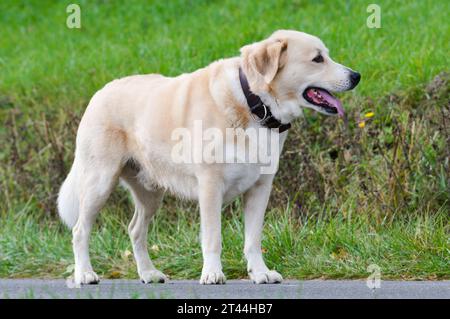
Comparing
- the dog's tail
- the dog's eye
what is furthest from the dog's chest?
the dog's tail

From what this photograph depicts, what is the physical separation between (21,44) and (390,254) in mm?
8007

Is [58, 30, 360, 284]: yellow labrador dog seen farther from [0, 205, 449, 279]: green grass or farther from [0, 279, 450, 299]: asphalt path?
[0, 205, 449, 279]: green grass

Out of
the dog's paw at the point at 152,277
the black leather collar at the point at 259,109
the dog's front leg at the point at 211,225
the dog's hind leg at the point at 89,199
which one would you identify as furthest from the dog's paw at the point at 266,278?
the dog's hind leg at the point at 89,199

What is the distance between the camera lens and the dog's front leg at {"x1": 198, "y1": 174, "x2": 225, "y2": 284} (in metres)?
6.44

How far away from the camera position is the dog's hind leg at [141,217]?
7363mm

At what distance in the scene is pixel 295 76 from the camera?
669 centimetres

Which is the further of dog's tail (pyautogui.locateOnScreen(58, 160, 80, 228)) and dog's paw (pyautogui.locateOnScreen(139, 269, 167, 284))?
dog's tail (pyautogui.locateOnScreen(58, 160, 80, 228))

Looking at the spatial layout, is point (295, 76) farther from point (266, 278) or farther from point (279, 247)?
point (279, 247)

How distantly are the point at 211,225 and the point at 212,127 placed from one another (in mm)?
616

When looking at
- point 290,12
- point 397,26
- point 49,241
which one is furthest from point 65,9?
point 49,241

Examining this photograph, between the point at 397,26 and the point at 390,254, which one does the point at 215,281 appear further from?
the point at 397,26

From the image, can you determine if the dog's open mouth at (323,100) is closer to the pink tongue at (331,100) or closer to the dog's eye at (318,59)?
the pink tongue at (331,100)

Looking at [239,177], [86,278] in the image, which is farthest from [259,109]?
[86,278]

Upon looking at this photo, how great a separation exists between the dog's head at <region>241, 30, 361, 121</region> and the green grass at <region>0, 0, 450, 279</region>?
120 cm
